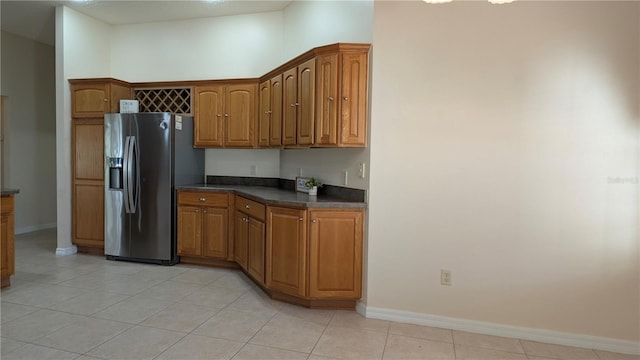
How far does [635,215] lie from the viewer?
2.46 meters

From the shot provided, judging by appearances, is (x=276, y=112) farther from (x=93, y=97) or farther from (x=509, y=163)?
(x=93, y=97)

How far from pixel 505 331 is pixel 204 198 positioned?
3.22 metres

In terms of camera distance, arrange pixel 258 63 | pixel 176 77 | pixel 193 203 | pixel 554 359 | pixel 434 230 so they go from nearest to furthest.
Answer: pixel 554 359, pixel 434 230, pixel 193 203, pixel 258 63, pixel 176 77

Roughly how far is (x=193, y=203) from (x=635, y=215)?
4.03 m

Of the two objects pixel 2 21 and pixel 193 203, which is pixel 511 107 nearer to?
pixel 193 203

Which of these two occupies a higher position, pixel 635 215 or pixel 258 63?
pixel 258 63

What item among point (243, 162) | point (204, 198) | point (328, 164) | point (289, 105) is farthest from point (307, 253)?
point (243, 162)

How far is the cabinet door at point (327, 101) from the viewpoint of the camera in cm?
291

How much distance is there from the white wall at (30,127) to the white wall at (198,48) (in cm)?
181

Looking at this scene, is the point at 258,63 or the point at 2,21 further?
the point at 2,21

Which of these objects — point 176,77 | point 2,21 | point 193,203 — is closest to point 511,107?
point 193,203

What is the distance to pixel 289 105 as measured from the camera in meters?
3.47

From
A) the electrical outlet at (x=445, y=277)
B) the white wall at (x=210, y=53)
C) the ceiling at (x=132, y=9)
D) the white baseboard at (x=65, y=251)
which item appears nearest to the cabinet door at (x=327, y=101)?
the electrical outlet at (x=445, y=277)

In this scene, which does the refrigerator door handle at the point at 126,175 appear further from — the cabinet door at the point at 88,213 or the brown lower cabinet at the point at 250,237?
the brown lower cabinet at the point at 250,237
